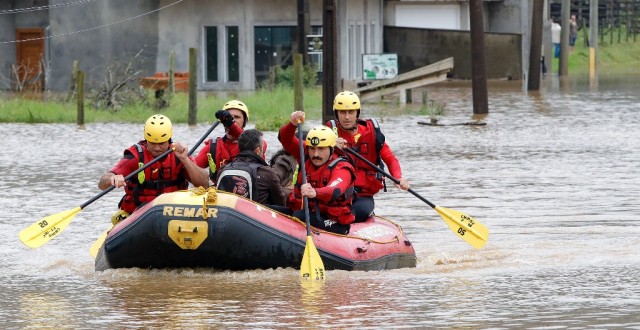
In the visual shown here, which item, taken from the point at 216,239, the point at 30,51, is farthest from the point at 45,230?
the point at 30,51

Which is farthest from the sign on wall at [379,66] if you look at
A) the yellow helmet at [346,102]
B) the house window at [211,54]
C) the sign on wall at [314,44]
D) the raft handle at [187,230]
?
the raft handle at [187,230]

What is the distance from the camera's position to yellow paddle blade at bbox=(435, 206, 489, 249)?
624 inches

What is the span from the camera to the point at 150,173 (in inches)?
573

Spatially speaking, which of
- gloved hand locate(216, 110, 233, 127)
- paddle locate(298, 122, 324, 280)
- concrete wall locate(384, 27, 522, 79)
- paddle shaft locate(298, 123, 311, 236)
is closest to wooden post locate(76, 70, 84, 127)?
gloved hand locate(216, 110, 233, 127)

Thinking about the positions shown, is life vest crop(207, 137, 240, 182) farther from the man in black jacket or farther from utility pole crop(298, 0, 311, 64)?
utility pole crop(298, 0, 311, 64)

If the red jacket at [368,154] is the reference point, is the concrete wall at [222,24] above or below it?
above

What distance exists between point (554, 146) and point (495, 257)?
1296cm

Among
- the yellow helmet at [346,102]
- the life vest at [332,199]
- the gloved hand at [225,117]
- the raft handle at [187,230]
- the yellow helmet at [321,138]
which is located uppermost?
the yellow helmet at [346,102]

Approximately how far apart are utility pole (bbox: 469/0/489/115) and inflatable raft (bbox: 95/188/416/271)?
65.1 ft

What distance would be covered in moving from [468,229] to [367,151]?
129cm

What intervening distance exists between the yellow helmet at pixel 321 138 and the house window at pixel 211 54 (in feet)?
111

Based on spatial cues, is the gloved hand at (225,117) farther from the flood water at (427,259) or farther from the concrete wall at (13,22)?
the concrete wall at (13,22)

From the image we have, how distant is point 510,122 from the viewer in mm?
34094

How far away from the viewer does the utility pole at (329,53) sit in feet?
93.8
